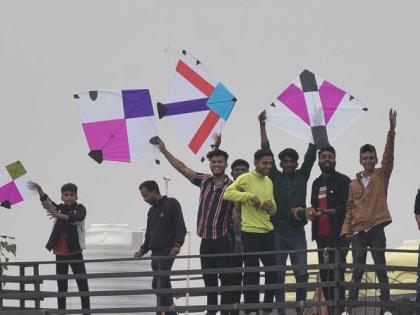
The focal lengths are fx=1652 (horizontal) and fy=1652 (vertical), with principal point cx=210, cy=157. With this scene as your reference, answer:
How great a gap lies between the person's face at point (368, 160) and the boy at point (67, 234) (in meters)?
3.97

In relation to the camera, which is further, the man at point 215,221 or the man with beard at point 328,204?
the man with beard at point 328,204

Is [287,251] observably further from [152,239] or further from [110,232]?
[110,232]

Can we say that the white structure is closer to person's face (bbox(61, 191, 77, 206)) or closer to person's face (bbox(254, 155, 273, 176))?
person's face (bbox(61, 191, 77, 206))

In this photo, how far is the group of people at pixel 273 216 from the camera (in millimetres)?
19625

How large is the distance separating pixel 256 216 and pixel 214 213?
64cm

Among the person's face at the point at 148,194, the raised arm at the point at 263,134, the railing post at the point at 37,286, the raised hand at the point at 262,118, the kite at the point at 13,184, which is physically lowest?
the railing post at the point at 37,286

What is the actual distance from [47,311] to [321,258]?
12.1 feet

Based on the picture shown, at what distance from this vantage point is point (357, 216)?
1975cm

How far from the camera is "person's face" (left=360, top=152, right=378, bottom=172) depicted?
64.9 feet

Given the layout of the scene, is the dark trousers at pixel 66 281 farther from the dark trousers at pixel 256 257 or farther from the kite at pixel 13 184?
the dark trousers at pixel 256 257

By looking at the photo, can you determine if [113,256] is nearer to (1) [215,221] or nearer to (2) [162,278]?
(2) [162,278]

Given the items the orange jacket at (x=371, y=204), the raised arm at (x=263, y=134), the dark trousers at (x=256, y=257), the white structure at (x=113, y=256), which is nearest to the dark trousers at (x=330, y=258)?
the orange jacket at (x=371, y=204)

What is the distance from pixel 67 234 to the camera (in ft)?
71.1

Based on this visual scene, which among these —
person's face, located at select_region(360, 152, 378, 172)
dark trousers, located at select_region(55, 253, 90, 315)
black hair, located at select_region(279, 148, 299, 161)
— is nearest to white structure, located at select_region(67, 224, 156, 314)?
dark trousers, located at select_region(55, 253, 90, 315)
